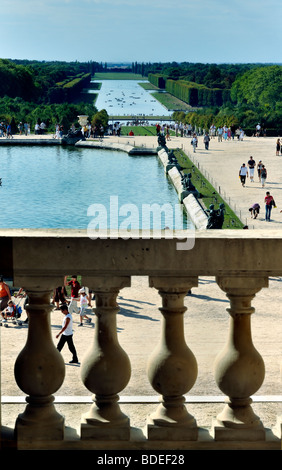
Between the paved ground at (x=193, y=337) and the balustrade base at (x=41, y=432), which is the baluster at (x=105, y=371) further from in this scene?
the paved ground at (x=193, y=337)

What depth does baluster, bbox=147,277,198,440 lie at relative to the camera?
2.97 metres

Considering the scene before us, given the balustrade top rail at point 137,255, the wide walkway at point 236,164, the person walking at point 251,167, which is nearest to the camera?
the balustrade top rail at point 137,255

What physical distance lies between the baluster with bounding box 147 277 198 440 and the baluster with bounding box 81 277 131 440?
101 millimetres

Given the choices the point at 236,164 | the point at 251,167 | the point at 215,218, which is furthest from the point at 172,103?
the point at 215,218

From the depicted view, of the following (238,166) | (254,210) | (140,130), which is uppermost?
(140,130)

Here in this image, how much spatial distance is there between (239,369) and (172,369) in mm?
227

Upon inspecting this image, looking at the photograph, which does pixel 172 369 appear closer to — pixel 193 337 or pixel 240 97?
pixel 193 337

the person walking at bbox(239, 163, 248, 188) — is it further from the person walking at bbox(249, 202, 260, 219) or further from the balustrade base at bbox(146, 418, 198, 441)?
the balustrade base at bbox(146, 418, 198, 441)

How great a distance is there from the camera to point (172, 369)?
301cm

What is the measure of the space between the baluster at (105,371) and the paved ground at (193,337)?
7.7 inches

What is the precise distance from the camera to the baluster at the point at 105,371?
2.96m

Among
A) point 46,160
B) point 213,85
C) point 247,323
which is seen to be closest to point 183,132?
point 46,160

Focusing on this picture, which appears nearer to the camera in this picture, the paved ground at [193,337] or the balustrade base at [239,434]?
the balustrade base at [239,434]

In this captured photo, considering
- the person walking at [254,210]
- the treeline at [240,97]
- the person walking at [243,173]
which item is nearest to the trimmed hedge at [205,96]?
the treeline at [240,97]
